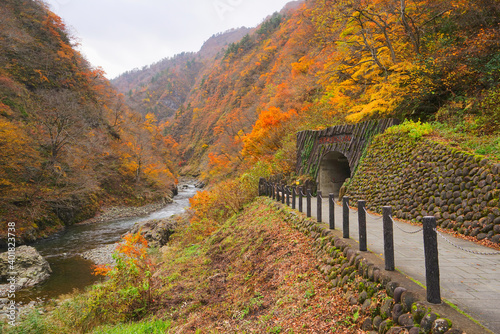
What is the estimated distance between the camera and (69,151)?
2392 cm

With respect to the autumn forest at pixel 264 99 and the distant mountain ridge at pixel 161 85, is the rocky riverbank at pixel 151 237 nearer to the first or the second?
the autumn forest at pixel 264 99

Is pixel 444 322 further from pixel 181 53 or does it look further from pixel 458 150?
pixel 181 53

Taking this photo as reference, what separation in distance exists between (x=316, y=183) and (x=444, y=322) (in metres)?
11.6

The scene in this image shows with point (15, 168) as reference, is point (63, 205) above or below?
below

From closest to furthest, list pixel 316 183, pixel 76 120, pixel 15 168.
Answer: pixel 316 183, pixel 15 168, pixel 76 120

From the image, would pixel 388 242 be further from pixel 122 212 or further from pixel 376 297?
pixel 122 212

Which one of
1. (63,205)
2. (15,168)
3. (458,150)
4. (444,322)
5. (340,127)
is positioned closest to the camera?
(444,322)

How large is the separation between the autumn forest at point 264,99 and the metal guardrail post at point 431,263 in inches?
203

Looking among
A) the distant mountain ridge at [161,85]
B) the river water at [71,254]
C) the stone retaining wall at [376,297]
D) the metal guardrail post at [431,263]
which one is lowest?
the river water at [71,254]

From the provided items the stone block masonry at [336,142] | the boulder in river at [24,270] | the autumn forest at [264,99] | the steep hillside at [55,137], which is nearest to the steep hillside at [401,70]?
the autumn forest at [264,99]

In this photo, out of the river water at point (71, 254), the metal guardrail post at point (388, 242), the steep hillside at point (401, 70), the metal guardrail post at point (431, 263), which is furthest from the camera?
the river water at point (71, 254)

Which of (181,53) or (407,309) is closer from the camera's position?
(407,309)

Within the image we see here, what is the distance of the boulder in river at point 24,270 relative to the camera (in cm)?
1018

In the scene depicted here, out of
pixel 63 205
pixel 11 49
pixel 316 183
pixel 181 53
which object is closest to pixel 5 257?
pixel 63 205
